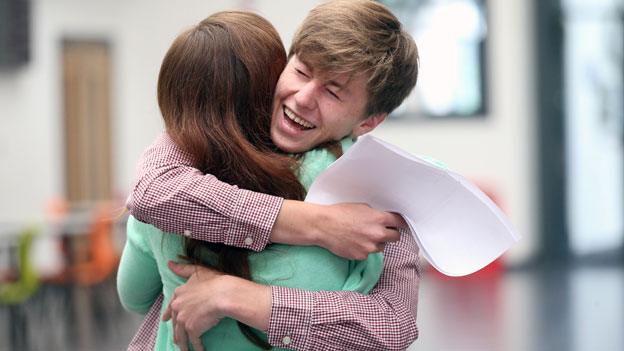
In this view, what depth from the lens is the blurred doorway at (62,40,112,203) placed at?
402 inches

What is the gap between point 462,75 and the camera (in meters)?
10.7

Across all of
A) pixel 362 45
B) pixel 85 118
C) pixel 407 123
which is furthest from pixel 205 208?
pixel 407 123

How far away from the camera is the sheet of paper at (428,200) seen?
4.73 feet

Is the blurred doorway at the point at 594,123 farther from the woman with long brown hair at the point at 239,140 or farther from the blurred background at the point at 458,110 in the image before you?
the woman with long brown hair at the point at 239,140

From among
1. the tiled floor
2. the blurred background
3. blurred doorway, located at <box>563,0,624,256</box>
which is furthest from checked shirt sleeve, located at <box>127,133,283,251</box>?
blurred doorway, located at <box>563,0,624,256</box>

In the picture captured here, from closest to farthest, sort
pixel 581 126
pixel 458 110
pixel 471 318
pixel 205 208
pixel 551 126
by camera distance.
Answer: pixel 205 208, pixel 471 318, pixel 458 110, pixel 551 126, pixel 581 126

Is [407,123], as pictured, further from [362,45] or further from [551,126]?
[362,45]

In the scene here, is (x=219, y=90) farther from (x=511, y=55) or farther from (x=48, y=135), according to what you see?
(x=511, y=55)

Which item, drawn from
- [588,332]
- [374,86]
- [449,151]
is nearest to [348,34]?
[374,86]

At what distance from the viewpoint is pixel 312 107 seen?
4.81 ft

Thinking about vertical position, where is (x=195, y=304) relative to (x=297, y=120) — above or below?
below

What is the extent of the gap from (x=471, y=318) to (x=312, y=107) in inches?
242

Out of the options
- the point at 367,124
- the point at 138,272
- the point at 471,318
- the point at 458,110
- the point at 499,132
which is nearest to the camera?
the point at 367,124

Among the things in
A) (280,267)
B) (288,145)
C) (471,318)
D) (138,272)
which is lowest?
(471,318)
